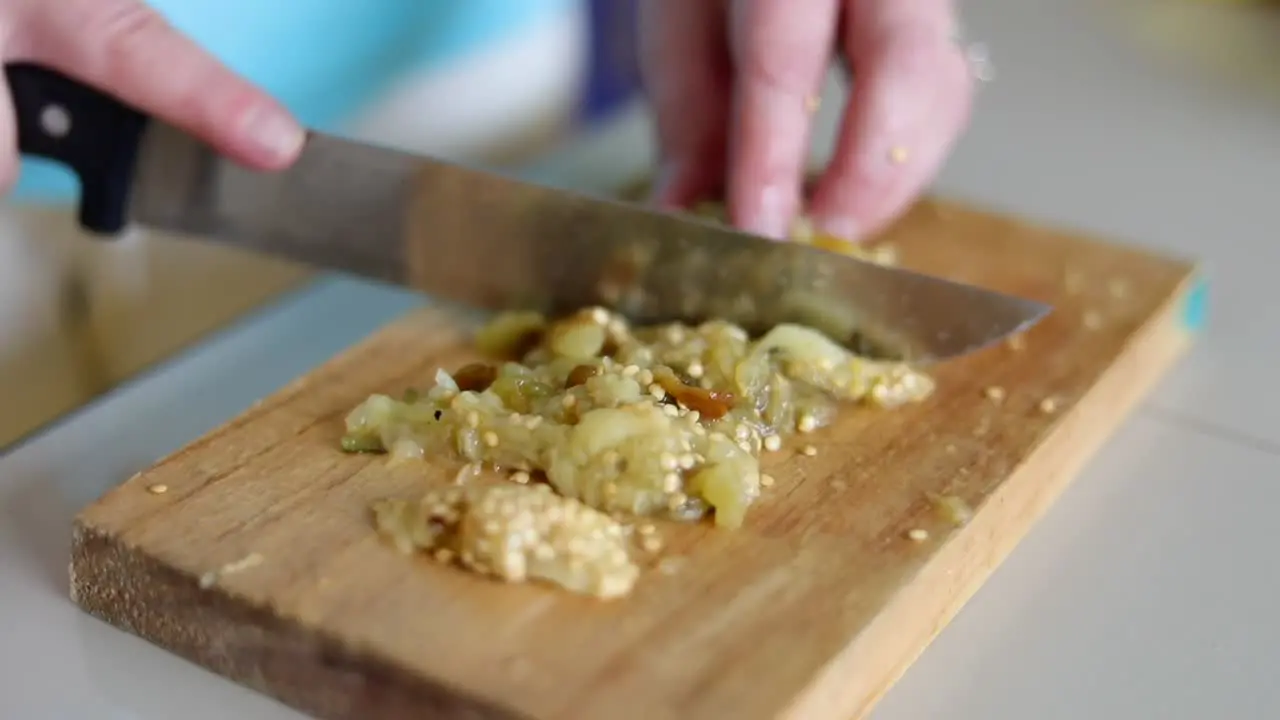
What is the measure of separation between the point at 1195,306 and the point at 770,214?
41cm

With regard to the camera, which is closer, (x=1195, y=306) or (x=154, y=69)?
(x=154, y=69)

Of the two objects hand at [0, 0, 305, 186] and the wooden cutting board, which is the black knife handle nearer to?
hand at [0, 0, 305, 186]

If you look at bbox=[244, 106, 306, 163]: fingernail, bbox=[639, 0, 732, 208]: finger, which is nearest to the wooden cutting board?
bbox=[244, 106, 306, 163]: fingernail

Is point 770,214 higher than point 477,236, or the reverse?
point 770,214

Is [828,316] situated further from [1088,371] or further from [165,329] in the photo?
[165,329]

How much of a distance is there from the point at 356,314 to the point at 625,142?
47 centimetres

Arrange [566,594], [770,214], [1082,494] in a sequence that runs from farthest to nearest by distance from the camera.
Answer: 1. [770,214]
2. [1082,494]
3. [566,594]

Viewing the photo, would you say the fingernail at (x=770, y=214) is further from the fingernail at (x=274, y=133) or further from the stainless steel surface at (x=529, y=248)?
the fingernail at (x=274, y=133)

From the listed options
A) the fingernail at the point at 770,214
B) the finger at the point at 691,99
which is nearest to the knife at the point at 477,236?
the fingernail at the point at 770,214

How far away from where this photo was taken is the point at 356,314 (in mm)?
1326

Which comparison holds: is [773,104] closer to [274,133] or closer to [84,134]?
[274,133]

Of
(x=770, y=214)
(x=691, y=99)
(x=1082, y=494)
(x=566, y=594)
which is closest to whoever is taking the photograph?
(x=566, y=594)

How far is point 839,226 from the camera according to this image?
50.8 inches

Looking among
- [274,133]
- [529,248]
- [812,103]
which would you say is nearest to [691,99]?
[812,103]
